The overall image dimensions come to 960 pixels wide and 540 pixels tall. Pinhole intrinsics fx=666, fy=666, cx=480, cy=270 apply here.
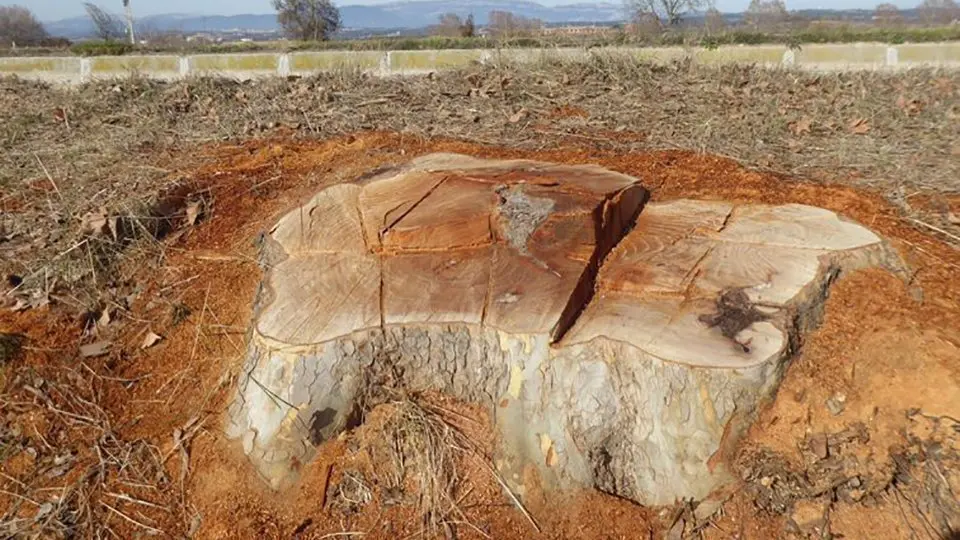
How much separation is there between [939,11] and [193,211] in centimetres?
2109

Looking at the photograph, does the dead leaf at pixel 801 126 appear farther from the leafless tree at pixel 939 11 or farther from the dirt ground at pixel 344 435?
the leafless tree at pixel 939 11

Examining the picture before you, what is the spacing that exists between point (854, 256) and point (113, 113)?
5810 millimetres

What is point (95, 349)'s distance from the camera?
2.86 metres

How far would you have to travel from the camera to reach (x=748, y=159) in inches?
151

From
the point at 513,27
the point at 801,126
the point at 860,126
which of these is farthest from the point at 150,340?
the point at 513,27

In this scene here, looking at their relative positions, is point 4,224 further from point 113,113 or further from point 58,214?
point 113,113

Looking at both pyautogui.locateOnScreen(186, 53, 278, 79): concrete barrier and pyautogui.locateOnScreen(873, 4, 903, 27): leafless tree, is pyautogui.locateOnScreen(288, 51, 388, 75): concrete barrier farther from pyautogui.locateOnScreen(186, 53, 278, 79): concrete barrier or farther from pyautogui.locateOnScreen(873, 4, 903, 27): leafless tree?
pyautogui.locateOnScreen(873, 4, 903, 27): leafless tree

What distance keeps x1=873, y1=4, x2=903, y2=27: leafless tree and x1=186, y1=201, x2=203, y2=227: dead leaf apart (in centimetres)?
1861

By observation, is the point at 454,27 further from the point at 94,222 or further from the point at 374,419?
the point at 374,419

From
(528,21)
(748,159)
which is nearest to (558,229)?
(748,159)

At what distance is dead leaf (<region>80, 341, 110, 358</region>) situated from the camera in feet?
9.34

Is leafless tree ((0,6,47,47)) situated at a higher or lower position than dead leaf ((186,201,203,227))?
higher

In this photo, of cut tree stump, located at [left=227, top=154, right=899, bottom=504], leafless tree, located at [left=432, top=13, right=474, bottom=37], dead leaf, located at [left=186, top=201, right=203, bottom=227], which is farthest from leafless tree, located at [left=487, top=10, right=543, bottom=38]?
leafless tree, located at [left=432, top=13, right=474, bottom=37]

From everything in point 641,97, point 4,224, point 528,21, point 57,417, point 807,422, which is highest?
point 528,21
